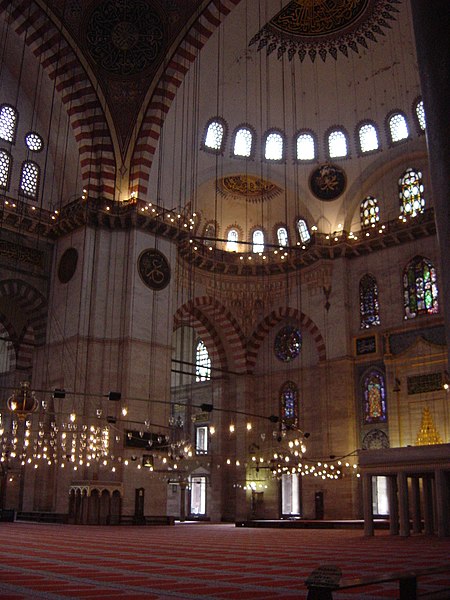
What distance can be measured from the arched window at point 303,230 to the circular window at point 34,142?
8.88 m

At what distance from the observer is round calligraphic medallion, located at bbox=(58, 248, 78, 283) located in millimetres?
18795

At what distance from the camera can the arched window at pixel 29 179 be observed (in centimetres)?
1945

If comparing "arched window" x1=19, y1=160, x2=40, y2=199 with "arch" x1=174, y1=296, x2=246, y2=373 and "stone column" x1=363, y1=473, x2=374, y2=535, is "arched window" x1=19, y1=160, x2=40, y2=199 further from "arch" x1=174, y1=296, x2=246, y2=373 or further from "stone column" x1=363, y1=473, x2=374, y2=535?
"stone column" x1=363, y1=473, x2=374, y2=535

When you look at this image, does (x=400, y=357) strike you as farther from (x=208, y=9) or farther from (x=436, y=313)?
(x=208, y=9)

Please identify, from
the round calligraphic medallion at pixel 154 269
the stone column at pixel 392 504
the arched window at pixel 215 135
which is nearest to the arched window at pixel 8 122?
the round calligraphic medallion at pixel 154 269

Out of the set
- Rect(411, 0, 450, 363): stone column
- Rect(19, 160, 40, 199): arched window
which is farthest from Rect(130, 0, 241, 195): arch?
Rect(411, 0, 450, 363): stone column

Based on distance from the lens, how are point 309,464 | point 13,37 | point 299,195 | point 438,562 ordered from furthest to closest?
1. point 299,195
2. point 309,464
3. point 13,37
4. point 438,562

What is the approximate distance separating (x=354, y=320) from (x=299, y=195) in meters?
4.73

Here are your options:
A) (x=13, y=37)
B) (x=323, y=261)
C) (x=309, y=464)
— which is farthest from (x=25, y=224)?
(x=309, y=464)

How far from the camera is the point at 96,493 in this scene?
16594 mm

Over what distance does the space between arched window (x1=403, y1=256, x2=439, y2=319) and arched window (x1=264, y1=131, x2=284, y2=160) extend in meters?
5.91

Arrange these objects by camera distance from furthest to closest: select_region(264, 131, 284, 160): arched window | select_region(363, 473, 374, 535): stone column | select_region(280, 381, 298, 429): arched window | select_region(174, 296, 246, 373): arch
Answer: select_region(174, 296, 246, 373): arch → select_region(264, 131, 284, 160): arched window → select_region(280, 381, 298, 429): arched window → select_region(363, 473, 374, 535): stone column

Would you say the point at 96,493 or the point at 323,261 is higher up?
the point at 323,261

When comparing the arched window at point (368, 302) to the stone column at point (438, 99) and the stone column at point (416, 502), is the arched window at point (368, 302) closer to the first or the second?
the stone column at point (416, 502)
